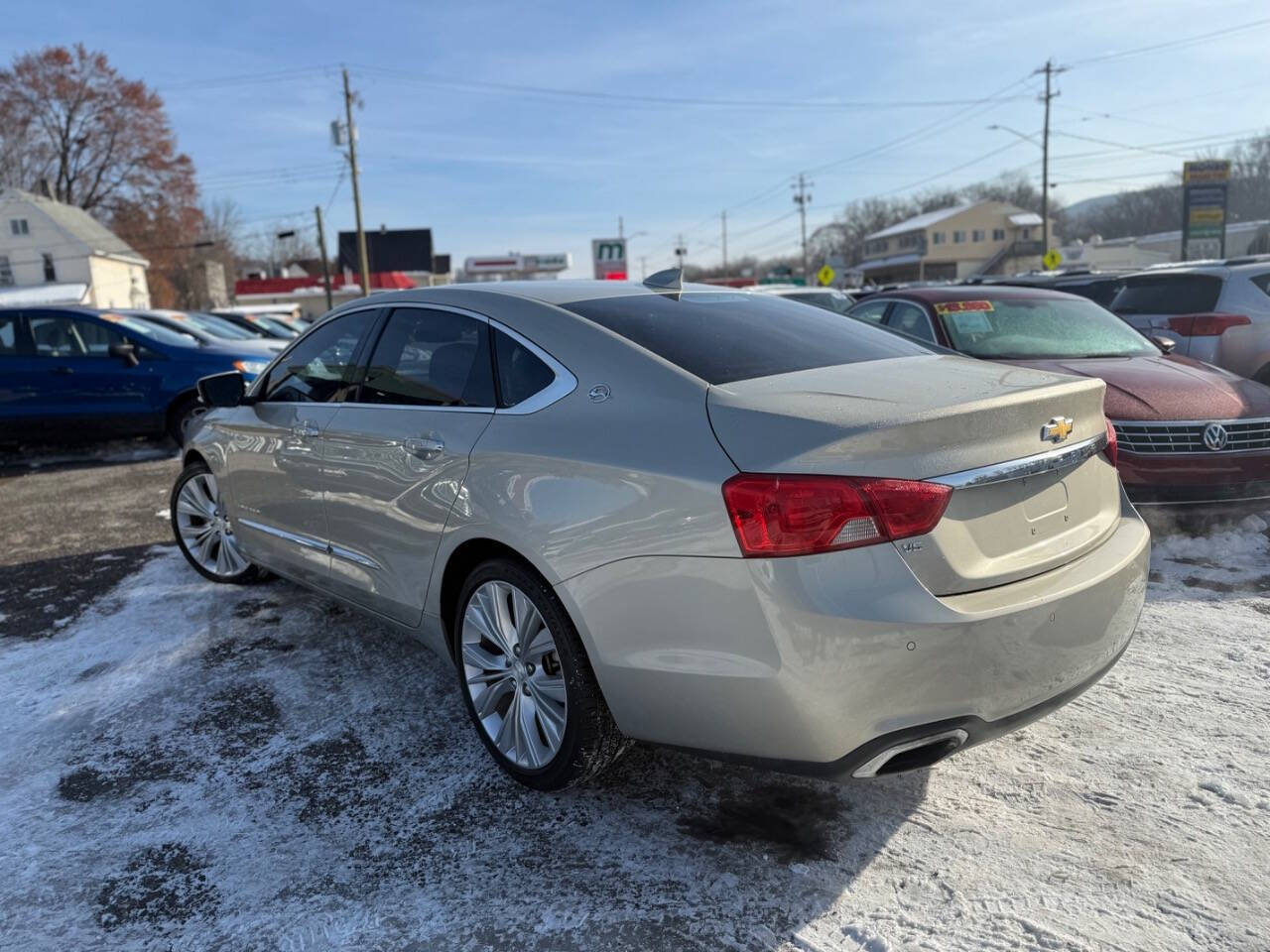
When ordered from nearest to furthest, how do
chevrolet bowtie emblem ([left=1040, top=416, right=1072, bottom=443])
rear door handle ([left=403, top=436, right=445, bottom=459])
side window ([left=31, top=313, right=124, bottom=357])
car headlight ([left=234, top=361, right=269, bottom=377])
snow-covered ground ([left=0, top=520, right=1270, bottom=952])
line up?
snow-covered ground ([left=0, top=520, right=1270, bottom=952]), chevrolet bowtie emblem ([left=1040, top=416, right=1072, bottom=443]), rear door handle ([left=403, top=436, right=445, bottom=459]), car headlight ([left=234, top=361, right=269, bottom=377]), side window ([left=31, top=313, right=124, bottom=357])

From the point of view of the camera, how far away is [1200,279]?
8234 millimetres

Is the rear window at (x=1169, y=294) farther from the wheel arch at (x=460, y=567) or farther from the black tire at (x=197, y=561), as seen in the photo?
the black tire at (x=197, y=561)

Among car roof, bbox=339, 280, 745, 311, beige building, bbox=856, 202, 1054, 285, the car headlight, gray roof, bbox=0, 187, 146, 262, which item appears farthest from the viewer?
beige building, bbox=856, 202, 1054, 285

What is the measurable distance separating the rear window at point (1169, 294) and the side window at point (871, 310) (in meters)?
2.66

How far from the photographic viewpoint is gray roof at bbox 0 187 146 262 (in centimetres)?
5450

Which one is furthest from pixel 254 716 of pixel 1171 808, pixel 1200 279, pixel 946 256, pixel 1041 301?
pixel 946 256

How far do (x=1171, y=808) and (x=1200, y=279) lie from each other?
6918 millimetres

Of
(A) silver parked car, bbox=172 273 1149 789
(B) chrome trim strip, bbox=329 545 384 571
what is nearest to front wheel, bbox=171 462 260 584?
(B) chrome trim strip, bbox=329 545 384 571

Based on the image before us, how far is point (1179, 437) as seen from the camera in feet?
Result: 16.9

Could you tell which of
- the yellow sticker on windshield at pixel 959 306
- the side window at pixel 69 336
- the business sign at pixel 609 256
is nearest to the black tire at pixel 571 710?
the yellow sticker on windshield at pixel 959 306

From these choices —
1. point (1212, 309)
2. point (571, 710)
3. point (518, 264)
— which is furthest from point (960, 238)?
point (571, 710)

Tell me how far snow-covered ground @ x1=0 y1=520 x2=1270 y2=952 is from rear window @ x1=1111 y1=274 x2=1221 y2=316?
5180 millimetres

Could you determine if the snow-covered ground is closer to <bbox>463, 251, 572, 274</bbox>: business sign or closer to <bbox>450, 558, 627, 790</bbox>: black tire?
<bbox>450, 558, 627, 790</bbox>: black tire

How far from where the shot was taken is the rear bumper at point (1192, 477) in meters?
5.10
